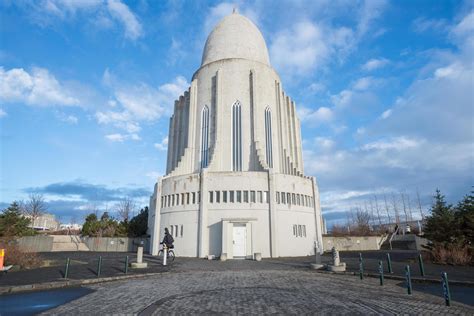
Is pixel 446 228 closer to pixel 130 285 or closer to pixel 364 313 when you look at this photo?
pixel 364 313

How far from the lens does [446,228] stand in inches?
834

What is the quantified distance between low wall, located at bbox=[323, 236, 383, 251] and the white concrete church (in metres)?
8.62

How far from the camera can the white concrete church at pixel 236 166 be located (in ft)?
89.9

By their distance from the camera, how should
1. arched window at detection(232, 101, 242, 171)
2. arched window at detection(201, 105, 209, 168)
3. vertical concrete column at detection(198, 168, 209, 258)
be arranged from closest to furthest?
vertical concrete column at detection(198, 168, 209, 258) → arched window at detection(232, 101, 242, 171) → arched window at detection(201, 105, 209, 168)

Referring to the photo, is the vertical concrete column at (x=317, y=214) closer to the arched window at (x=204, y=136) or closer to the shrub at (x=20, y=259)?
the arched window at (x=204, y=136)

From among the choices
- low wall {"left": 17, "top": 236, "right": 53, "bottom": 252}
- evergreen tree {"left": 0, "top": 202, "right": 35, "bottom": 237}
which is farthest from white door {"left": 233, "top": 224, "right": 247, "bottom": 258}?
low wall {"left": 17, "top": 236, "right": 53, "bottom": 252}

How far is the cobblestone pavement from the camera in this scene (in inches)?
295

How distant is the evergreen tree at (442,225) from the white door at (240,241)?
48.0 feet

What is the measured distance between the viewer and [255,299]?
28.7ft

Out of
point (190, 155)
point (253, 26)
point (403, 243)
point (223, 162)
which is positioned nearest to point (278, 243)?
point (223, 162)

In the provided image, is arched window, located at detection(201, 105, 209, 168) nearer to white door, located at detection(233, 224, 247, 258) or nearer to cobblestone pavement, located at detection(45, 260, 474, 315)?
white door, located at detection(233, 224, 247, 258)

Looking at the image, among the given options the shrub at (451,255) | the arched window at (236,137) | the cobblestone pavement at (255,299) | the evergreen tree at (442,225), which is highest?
the arched window at (236,137)

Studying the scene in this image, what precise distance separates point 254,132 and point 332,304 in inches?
1095

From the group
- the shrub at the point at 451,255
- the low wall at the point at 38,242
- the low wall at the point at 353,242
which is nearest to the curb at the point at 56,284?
the shrub at the point at 451,255
